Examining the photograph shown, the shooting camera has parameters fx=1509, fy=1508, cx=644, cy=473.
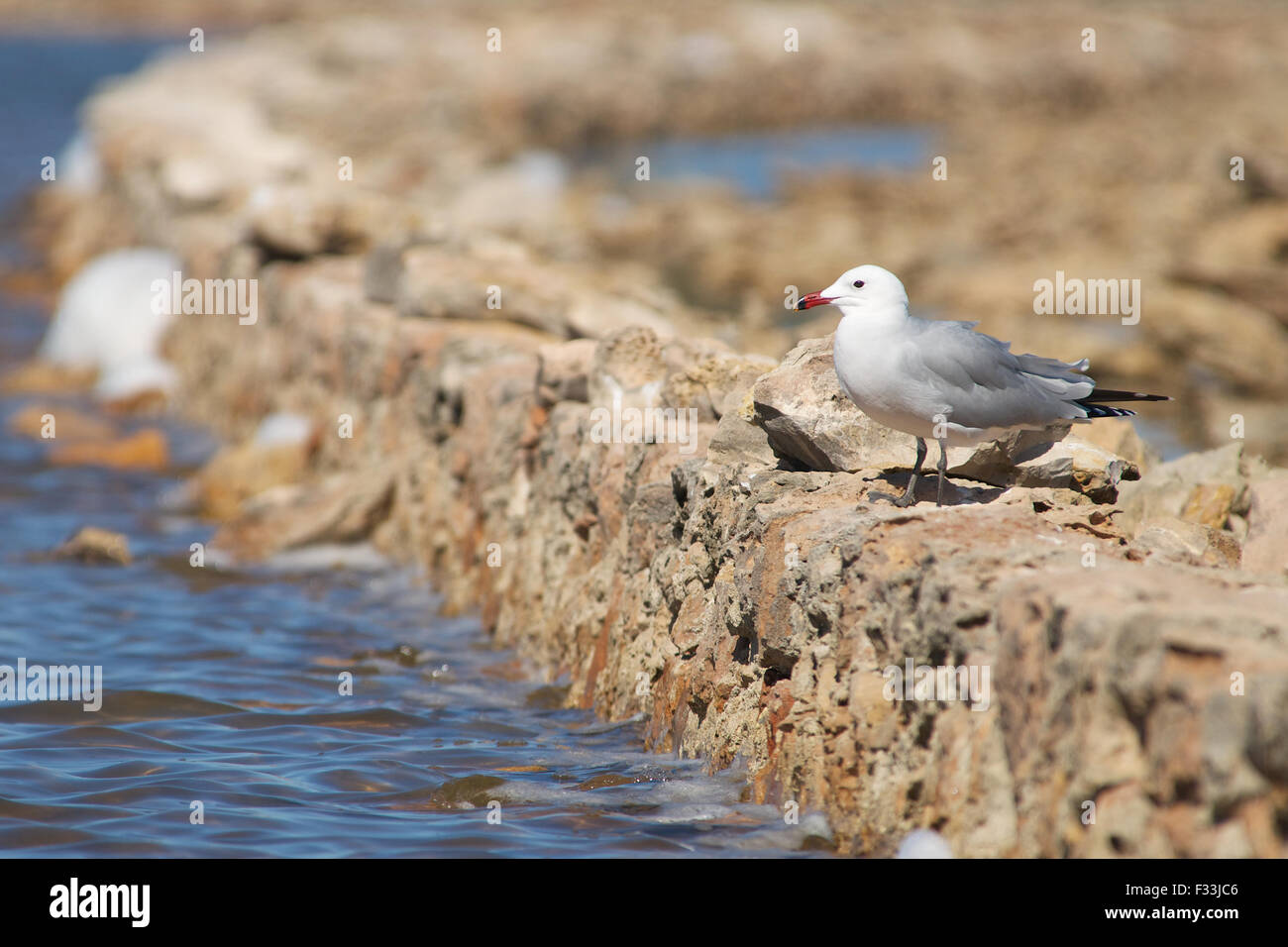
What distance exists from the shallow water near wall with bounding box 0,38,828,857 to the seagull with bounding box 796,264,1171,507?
53.2 inches

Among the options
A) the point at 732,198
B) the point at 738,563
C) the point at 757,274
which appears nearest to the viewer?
the point at 738,563

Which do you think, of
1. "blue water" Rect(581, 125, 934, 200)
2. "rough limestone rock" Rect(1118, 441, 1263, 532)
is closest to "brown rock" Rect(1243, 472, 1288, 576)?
"rough limestone rock" Rect(1118, 441, 1263, 532)

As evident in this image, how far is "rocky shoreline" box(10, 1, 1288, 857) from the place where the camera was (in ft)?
11.8

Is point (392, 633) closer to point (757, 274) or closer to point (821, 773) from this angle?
point (821, 773)

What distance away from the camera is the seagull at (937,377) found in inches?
189

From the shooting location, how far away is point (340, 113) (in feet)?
96.2

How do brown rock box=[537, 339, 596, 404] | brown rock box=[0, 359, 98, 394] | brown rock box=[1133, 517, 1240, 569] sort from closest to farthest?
Answer: brown rock box=[1133, 517, 1240, 569] → brown rock box=[537, 339, 596, 404] → brown rock box=[0, 359, 98, 394]

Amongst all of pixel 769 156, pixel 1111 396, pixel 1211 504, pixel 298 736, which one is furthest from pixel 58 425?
pixel 769 156

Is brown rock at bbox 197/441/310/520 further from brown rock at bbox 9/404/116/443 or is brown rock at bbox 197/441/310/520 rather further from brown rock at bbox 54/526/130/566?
brown rock at bbox 9/404/116/443

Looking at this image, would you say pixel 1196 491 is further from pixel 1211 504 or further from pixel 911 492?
pixel 911 492

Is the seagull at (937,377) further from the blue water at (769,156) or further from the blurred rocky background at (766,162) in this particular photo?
the blue water at (769,156)

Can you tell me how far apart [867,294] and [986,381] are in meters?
0.48

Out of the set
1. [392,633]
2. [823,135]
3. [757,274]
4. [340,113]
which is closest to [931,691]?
[392,633]

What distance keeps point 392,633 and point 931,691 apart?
15.7ft
